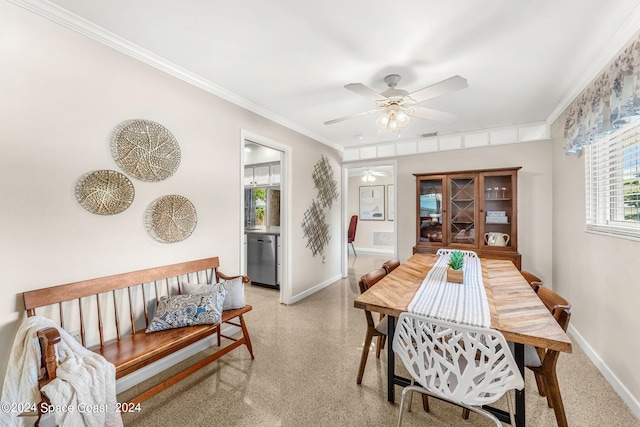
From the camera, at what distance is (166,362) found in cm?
221

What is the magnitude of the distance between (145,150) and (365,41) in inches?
71.6

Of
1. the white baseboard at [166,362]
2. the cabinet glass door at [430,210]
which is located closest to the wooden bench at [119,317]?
the white baseboard at [166,362]

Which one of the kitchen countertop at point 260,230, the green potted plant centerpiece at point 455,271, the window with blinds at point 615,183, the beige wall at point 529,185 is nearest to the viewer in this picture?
the window with blinds at point 615,183

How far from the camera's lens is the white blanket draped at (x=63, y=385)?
1278mm

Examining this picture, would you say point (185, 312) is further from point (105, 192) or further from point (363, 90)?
point (363, 90)

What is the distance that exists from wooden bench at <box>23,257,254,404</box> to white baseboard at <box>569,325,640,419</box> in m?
2.78

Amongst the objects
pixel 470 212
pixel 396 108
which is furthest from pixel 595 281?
pixel 396 108

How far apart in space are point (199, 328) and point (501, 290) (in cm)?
216

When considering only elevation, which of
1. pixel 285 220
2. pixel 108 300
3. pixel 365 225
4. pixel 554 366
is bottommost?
pixel 554 366

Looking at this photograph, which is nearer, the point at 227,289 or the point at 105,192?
the point at 105,192

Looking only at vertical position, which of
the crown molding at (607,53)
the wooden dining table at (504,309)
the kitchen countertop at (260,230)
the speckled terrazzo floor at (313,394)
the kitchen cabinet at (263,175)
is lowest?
the speckled terrazzo floor at (313,394)

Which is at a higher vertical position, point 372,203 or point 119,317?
point 372,203

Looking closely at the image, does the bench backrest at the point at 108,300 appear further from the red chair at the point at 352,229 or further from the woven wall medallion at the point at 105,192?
the red chair at the point at 352,229

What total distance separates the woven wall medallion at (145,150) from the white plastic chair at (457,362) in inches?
81.2
